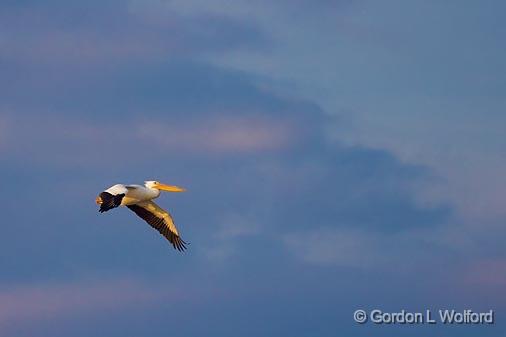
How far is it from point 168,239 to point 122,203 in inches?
140

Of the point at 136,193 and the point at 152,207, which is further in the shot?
the point at 152,207

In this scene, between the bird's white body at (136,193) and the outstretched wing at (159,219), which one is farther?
the outstretched wing at (159,219)

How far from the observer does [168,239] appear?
60.9 metres

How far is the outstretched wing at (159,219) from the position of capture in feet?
198

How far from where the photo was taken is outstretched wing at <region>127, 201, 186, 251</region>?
198ft

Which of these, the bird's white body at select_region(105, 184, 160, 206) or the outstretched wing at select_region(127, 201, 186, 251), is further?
the outstretched wing at select_region(127, 201, 186, 251)

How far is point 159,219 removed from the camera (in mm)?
60656

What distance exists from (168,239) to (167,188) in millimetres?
1734

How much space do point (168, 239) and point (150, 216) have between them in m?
0.99

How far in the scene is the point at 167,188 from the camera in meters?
61.3

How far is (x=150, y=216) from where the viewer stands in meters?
60.6
